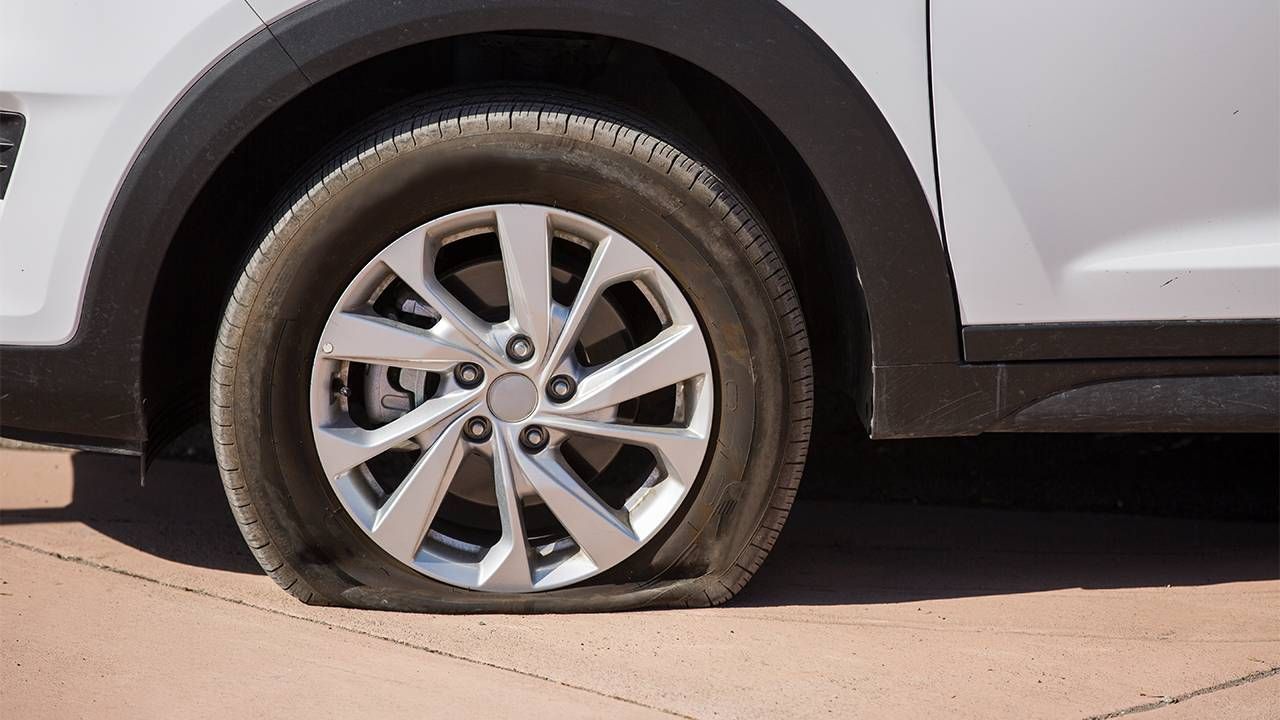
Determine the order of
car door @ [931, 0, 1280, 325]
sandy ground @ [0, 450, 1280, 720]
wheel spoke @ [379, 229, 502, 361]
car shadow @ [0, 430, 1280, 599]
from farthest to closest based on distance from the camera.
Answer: car shadow @ [0, 430, 1280, 599] < wheel spoke @ [379, 229, 502, 361] < car door @ [931, 0, 1280, 325] < sandy ground @ [0, 450, 1280, 720]

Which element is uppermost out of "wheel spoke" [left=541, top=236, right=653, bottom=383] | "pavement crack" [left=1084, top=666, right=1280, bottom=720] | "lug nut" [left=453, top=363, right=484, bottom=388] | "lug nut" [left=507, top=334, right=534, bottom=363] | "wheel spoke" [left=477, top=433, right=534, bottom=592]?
"wheel spoke" [left=541, top=236, right=653, bottom=383]

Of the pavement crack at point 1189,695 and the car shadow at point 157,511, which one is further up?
the car shadow at point 157,511

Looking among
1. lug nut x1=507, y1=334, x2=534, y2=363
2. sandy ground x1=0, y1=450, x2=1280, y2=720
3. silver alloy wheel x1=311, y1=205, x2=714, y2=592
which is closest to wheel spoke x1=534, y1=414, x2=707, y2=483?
silver alloy wheel x1=311, y1=205, x2=714, y2=592

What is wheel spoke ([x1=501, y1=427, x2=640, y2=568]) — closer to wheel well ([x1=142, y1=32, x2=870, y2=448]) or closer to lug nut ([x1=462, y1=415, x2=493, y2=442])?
lug nut ([x1=462, y1=415, x2=493, y2=442])

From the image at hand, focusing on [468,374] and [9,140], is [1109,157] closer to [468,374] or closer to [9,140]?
[468,374]

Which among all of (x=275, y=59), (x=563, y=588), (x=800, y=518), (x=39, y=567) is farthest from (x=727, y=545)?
(x=39, y=567)

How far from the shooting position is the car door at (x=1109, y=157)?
1938 mm

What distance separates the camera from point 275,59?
1.92 m

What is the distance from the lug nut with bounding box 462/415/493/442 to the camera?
2090 millimetres

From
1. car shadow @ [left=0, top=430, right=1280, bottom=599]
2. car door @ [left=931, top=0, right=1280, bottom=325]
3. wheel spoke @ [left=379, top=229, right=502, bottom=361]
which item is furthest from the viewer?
car shadow @ [left=0, top=430, right=1280, bottom=599]

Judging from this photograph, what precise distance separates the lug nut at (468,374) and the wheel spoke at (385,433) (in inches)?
0.6

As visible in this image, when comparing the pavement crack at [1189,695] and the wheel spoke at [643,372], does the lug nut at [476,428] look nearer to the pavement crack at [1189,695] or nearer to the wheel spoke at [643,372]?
the wheel spoke at [643,372]

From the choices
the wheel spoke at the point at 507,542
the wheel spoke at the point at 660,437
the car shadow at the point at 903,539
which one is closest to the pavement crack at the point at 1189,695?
the car shadow at the point at 903,539

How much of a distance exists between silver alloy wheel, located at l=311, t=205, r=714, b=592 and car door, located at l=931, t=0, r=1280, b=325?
54 centimetres
